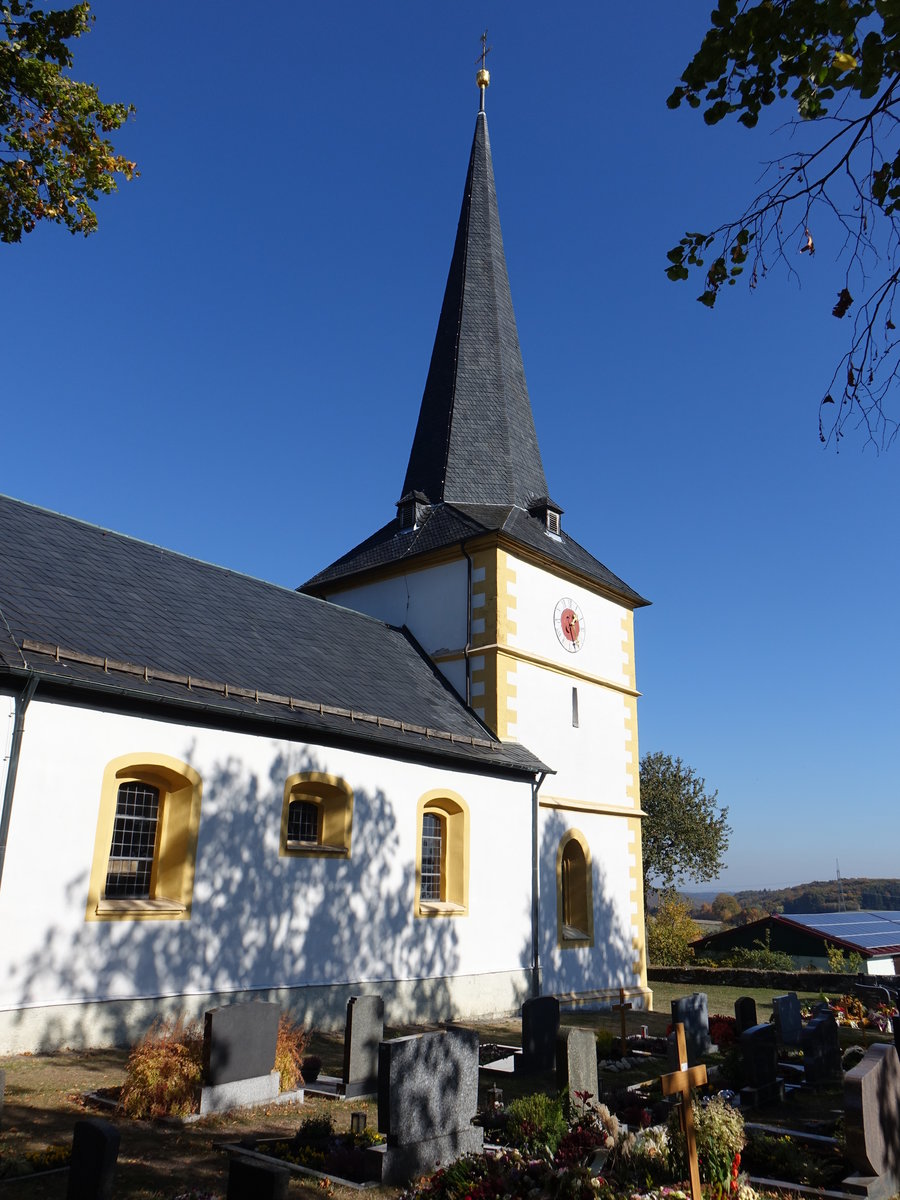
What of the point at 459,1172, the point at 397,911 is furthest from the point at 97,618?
the point at 459,1172

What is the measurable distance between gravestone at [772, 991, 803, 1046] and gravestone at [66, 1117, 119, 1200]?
31.5 ft

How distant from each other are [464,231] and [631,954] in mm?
19976

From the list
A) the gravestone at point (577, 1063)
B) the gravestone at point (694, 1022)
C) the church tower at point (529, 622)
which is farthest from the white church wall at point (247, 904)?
the gravestone at point (577, 1063)

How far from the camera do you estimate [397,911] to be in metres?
14.4

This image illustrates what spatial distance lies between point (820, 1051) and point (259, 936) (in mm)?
7161

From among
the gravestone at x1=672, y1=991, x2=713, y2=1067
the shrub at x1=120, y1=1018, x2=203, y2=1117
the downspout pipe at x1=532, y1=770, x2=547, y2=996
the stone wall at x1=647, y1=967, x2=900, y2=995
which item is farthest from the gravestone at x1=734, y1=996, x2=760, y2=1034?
the shrub at x1=120, y1=1018, x2=203, y2=1117

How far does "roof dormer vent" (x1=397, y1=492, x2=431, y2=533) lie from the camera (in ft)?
70.1

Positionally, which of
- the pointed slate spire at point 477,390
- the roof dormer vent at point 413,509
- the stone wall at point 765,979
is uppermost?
the pointed slate spire at point 477,390

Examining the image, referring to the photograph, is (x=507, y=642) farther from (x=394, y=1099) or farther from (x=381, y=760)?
(x=394, y=1099)

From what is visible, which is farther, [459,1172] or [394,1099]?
[394,1099]

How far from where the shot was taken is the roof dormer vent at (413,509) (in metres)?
21.4

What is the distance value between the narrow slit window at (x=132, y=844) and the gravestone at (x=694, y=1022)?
23.1 ft

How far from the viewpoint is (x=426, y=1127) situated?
6934 millimetres

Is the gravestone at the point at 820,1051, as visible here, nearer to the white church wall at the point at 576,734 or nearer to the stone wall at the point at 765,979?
the white church wall at the point at 576,734
